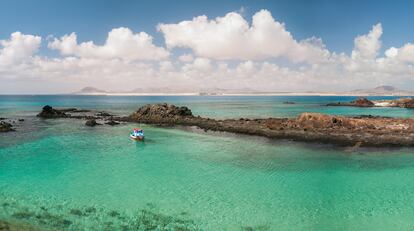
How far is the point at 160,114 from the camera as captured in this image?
66750 mm

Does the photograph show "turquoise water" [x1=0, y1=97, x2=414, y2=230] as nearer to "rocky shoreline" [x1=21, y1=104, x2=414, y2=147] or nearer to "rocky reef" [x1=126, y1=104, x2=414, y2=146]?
"rocky shoreline" [x1=21, y1=104, x2=414, y2=147]

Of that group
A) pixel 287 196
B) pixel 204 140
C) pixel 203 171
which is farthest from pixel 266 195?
pixel 204 140

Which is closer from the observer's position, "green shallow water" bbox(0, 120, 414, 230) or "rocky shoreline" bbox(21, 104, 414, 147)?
"green shallow water" bbox(0, 120, 414, 230)

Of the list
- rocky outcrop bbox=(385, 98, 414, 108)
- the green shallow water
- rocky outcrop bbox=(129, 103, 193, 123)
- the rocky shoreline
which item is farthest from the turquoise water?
rocky outcrop bbox=(385, 98, 414, 108)

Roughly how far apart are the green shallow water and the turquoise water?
0.06 m

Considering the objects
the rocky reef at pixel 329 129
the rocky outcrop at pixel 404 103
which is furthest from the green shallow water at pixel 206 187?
the rocky outcrop at pixel 404 103

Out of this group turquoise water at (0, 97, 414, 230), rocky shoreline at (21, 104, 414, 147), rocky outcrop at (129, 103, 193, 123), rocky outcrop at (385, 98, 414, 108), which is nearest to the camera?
turquoise water at (0, 97, 414, 230)

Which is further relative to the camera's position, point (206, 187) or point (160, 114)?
point (160, 114)

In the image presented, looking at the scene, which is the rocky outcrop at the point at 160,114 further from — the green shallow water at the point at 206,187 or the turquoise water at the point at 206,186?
the green shallow water at the point at 206,187

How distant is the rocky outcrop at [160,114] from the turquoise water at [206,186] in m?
24.6

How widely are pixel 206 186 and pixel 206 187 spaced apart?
22cm

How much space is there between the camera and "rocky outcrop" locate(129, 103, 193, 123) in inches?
2537

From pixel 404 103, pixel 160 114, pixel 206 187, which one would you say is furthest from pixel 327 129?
pixel 404 103

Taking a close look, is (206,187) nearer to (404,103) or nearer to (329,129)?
(329,129)
